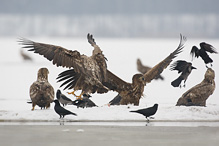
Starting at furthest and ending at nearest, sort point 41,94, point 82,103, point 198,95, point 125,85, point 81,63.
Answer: point 82,103, point 125,85, point 198,95, point 81,63, point 41,94

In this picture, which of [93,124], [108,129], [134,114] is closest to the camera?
[108,129]

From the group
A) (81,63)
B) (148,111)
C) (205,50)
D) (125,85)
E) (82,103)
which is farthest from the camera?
(205,50)

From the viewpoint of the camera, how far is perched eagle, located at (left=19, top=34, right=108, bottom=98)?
9.40 meters

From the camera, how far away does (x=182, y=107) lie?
945 cm

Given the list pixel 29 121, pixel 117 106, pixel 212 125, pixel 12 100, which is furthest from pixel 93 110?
pixel 12 100

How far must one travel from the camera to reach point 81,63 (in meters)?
9.45

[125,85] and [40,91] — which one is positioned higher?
[125,85]

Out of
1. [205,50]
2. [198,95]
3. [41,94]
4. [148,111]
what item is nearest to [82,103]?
[41,94]

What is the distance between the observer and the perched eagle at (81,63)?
940 centimetres

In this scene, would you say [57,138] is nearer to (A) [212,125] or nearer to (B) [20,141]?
(B) [20,141]

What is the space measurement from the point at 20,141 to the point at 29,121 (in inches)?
73.3

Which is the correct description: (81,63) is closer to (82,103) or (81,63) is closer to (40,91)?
(40,91)

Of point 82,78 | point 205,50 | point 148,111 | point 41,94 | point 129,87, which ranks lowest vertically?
point 148,111

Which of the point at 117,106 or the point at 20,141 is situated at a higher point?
the point at 117,106
